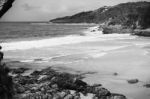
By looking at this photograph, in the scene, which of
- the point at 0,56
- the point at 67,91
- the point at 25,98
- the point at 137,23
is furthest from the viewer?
the point at 137,23

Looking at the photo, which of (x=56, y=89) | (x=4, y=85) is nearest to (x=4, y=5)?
(x=4, y=85)

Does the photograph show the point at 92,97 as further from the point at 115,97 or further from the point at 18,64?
the point at 18,64

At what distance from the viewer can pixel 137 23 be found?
202 ft

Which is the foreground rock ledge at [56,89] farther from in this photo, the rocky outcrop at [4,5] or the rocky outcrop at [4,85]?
the rocky outcrop at [4,5]

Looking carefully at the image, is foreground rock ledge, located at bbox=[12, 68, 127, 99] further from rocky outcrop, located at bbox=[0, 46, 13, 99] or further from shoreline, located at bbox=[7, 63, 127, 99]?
rocky outcrop, located at bbox=[0, 46, 13, 99]

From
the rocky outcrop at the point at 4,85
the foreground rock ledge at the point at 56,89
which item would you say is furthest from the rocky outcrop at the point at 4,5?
the foreground rock ledge at the point at 56,89

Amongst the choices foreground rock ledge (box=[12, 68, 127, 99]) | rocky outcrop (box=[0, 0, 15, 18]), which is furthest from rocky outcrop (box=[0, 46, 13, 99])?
rocky outcrop (box=[0, 0, 15, 18])

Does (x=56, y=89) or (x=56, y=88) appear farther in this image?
(x=56, y=88)

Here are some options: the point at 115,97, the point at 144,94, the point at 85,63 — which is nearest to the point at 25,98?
the point at 115,97

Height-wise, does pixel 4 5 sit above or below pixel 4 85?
above

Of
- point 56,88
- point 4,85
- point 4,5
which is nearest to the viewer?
point 4,85

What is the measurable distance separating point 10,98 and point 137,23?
55.4 m

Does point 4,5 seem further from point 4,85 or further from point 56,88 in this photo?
point 56,88

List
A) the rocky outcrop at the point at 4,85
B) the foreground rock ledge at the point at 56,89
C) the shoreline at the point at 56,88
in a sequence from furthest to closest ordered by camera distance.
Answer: the shoreline at the point at 56,88, the foreground rock ledge at the point at 56,89, the rocky outcrop at the point at 4,85
